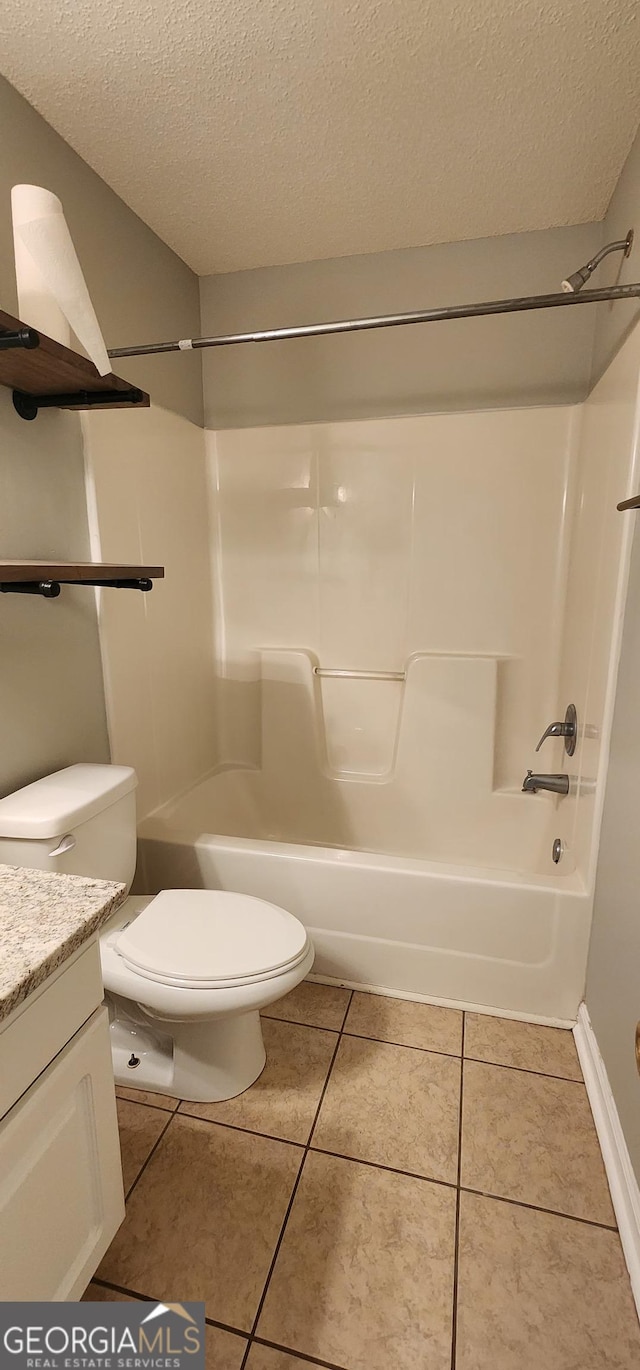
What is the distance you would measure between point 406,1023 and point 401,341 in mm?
2126

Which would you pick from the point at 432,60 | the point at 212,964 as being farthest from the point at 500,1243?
the point at 432,60

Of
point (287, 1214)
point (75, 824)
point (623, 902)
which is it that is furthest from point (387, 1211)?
point (75, 824)

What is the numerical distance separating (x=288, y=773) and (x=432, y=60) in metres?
1.98

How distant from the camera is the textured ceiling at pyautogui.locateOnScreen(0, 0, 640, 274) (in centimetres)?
112

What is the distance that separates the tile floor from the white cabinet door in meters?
0.26

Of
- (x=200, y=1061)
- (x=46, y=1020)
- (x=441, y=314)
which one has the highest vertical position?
(x=441, y=314)

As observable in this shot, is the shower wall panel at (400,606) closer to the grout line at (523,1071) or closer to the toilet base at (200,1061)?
the grout line at (523,1071)

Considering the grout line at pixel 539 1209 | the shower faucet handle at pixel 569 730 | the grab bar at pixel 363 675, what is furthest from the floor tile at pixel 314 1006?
the grab bar at pixel 363 675

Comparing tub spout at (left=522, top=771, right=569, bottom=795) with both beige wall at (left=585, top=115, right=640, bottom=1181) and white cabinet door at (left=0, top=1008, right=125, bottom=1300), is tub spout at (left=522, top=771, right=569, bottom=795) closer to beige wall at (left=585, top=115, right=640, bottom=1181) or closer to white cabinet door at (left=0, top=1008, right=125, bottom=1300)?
beige wall at (left=585, top=115, right=640, bottom=1181)

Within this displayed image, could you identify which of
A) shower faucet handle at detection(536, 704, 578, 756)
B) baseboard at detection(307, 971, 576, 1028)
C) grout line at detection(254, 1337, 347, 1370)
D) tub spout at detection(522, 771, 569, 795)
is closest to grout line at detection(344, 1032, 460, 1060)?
baseboard at detection(307, 971, 576, 1028)

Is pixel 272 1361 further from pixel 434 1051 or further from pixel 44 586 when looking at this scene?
pixel 44 586

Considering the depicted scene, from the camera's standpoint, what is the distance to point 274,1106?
4.54 ft

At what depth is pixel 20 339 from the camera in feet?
3.26

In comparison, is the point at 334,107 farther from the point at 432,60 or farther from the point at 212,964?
the point at 212,964
